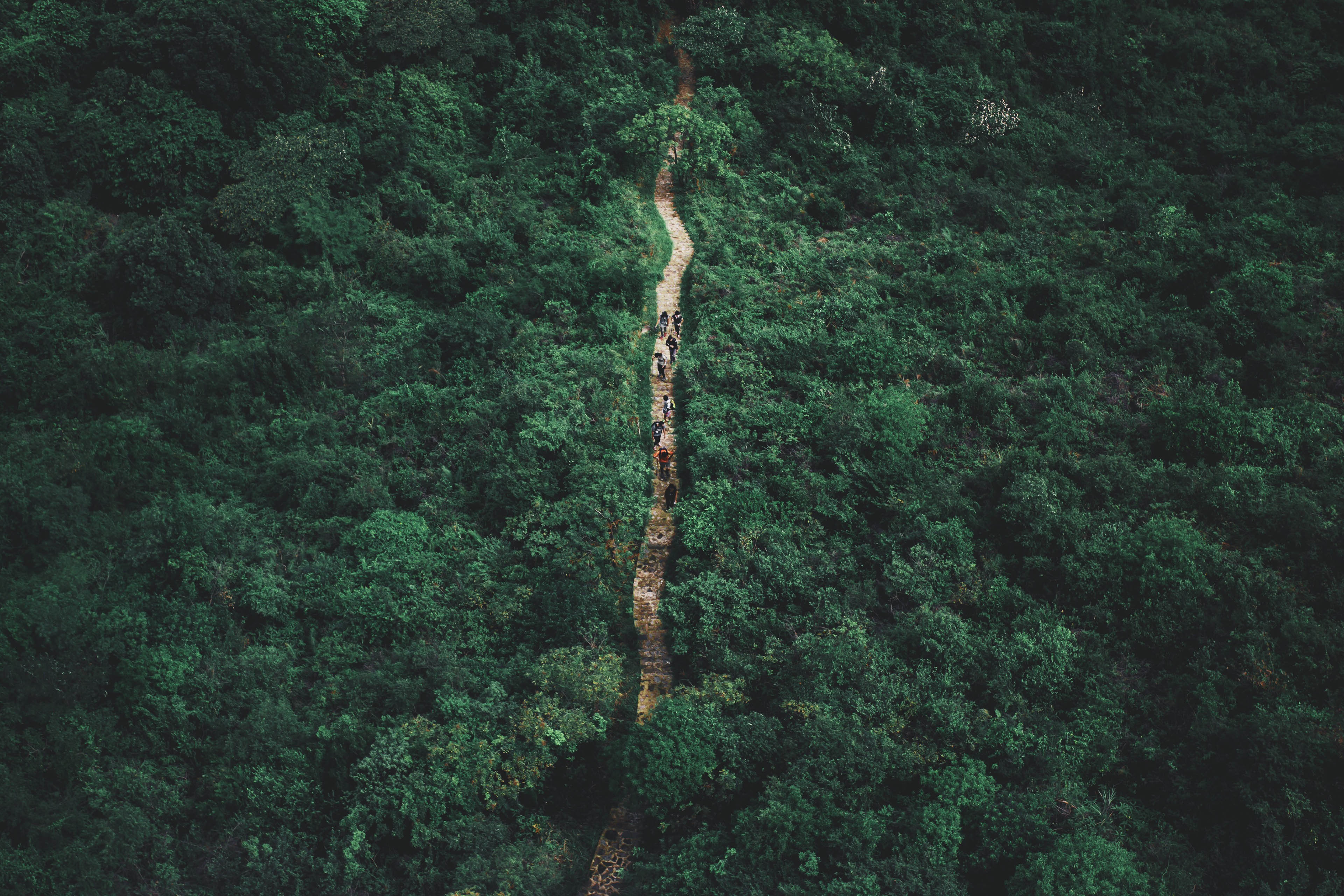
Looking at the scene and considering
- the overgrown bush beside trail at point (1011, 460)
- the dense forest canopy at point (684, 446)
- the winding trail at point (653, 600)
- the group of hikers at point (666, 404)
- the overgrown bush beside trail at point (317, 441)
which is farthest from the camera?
the group of hikers at point (666, 404)

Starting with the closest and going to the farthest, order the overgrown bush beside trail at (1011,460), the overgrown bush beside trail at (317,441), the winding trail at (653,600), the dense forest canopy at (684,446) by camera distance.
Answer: the overgrown bush beside trail at (1011,460)
the dense forest canopy at (684,446)
the winding trail at (653,600)
the overgrown bush beside trail at (317,441)

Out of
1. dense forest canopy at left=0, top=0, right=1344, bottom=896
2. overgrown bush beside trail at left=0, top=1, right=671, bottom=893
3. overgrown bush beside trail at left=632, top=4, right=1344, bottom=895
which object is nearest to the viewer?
overgrown bush beside trail at left=632, top=4, right=1344, bottom=895

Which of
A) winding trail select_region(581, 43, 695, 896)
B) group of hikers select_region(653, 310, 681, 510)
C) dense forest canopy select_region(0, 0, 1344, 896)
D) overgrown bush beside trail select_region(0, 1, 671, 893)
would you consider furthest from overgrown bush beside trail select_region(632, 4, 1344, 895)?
overgrown bush beside trail select_region(0, 1, 671, 893)

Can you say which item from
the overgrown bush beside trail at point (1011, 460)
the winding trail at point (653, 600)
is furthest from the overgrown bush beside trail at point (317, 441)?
the overgrown bush beside trail at point (1011, 460)

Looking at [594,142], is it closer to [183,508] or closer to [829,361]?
[829,361]

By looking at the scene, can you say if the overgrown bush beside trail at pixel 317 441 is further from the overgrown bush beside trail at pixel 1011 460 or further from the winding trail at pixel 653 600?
the overgrown bush beside trail at pixel 1011 460

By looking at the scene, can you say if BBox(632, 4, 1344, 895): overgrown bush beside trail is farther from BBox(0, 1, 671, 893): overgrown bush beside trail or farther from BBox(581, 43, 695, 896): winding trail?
BBox(0, 1, 671, 893): overgrown bush beside trail

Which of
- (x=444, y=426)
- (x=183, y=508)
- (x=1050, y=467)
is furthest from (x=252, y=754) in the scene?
(x=1050, y=467)
